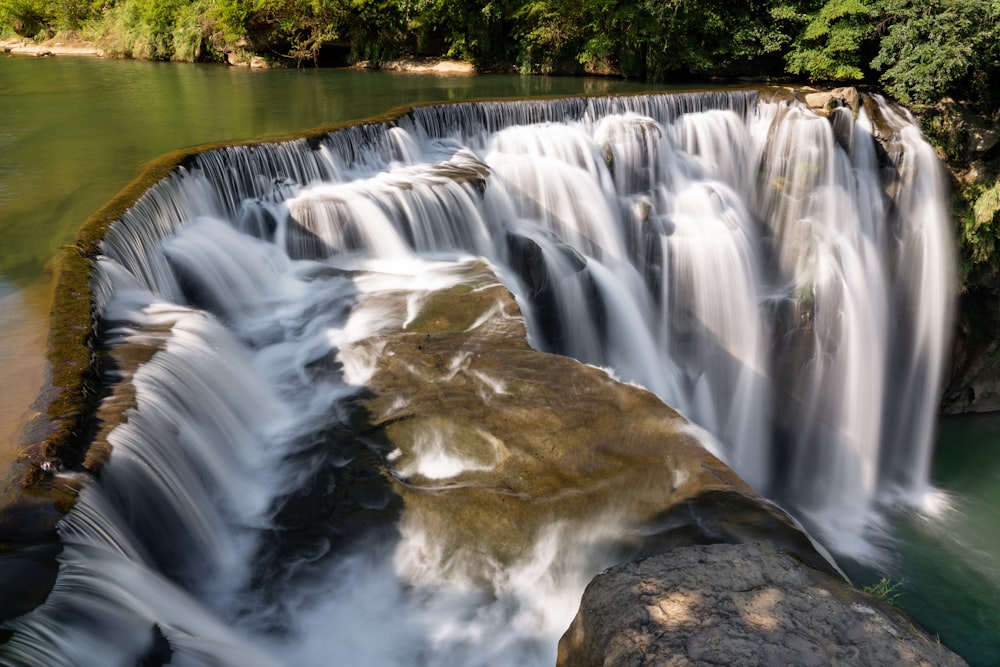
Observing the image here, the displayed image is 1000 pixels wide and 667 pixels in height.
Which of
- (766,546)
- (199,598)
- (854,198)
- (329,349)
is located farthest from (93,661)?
(854,198)

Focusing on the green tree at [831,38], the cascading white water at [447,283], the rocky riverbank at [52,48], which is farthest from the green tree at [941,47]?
the rocky riverbank at [52,48]

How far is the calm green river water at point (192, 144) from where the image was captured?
6191 mm

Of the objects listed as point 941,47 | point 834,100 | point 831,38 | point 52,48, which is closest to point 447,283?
point 834,100

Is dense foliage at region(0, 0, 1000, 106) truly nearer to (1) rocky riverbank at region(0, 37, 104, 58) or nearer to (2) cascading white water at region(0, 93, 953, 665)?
(1) rocky riverbank at region(0, 37, 104, 58)

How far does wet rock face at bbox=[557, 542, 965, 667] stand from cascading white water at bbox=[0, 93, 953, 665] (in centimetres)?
96

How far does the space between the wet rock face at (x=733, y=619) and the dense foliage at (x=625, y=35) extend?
42.1 feet

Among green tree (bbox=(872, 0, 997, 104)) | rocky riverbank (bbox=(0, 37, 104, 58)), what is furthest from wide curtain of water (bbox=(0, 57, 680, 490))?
green tree (bbox=(872, 0, 997, 104))

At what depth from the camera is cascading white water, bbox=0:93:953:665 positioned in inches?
157

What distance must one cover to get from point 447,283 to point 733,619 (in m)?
4.88

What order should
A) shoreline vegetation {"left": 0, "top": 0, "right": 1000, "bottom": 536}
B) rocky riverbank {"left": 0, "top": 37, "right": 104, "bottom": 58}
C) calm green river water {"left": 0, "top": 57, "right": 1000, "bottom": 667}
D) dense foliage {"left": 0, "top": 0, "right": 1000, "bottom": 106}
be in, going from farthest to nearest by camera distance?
rocky riverbank {"left": 0, "top": 37, "right": 104, "bottom": 58}
dense foliage {"left": 0, "top": 0, "right": 1000, "bottom": 106}
shoreline vegetation {"left": 0, "top": 0, "right": 1000, "bottom": 536}
calm green river water {"left": 0, "top": 57, "right": 1000, "bottom": 667}

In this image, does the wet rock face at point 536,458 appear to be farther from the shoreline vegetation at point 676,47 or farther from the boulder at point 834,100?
the boulder at point 834,100

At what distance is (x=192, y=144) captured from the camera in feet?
34.2

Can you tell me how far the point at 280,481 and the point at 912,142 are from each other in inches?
497

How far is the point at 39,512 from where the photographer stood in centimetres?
325
